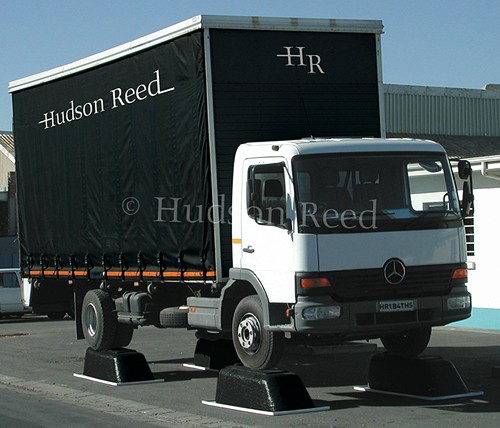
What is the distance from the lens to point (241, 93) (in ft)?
43.2

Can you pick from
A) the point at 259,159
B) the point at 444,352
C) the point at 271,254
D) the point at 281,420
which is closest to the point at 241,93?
the point at 259,159

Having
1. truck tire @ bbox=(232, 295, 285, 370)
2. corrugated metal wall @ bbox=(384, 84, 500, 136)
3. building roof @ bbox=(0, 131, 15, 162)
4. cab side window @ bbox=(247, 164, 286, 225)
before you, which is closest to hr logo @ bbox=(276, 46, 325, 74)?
cab side window @ bbox=(247, 164, 286, 225)

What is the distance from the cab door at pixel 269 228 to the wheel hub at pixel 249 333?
0.52 meters

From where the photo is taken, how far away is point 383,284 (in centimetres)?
1155

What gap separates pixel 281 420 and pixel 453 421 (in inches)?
70.3

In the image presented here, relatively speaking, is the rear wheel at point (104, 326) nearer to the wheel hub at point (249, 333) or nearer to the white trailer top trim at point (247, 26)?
the white trailer top trim at point (247, 26)

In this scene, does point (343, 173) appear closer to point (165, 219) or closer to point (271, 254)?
point (271, 254)

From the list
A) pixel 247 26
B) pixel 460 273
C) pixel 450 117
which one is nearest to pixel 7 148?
pixel 450 117

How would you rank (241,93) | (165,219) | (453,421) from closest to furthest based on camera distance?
(453,421), (241,93), (165,219)

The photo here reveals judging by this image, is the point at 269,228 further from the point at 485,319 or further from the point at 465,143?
the point at 465,143

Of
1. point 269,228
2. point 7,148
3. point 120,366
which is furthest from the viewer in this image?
point 7,148

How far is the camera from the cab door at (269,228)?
1157 centimetres

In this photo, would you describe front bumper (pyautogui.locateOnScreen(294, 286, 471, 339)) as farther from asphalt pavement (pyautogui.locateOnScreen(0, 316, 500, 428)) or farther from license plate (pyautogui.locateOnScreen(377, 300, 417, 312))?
asphalt pavement (pyautogui.locateOnScreen(0, 316, 500, 428))

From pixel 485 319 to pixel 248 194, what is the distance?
10939mm
